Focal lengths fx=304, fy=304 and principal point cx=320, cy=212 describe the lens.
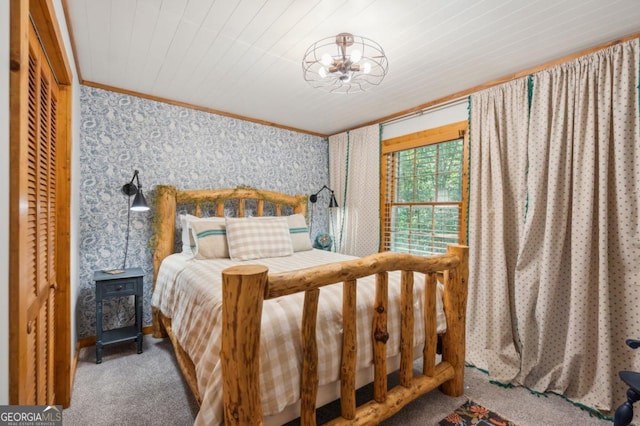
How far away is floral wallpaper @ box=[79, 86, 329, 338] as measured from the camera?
105 inches

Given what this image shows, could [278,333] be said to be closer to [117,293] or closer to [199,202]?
[117,293]

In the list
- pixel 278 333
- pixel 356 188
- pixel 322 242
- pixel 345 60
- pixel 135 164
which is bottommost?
pixel 278 333

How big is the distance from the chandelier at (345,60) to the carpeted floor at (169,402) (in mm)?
2115

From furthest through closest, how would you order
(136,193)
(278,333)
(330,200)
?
(330,200), (136,193), (278,333)

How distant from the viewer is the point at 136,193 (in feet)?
9.30

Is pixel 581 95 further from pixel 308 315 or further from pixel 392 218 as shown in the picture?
pixel 308 315

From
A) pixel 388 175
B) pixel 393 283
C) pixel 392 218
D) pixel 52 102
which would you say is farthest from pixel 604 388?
pixel 52 102

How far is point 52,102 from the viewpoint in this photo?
1.72m

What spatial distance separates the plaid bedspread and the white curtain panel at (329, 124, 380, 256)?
5.75ft

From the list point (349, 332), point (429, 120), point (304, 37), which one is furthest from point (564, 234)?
point (304, 37)

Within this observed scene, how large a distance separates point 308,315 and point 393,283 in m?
0.71

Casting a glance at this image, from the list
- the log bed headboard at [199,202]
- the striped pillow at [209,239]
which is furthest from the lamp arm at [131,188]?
the striped pillow at [209,239]

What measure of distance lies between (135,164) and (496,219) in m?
3.26

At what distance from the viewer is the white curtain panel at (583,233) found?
1.86 meters
